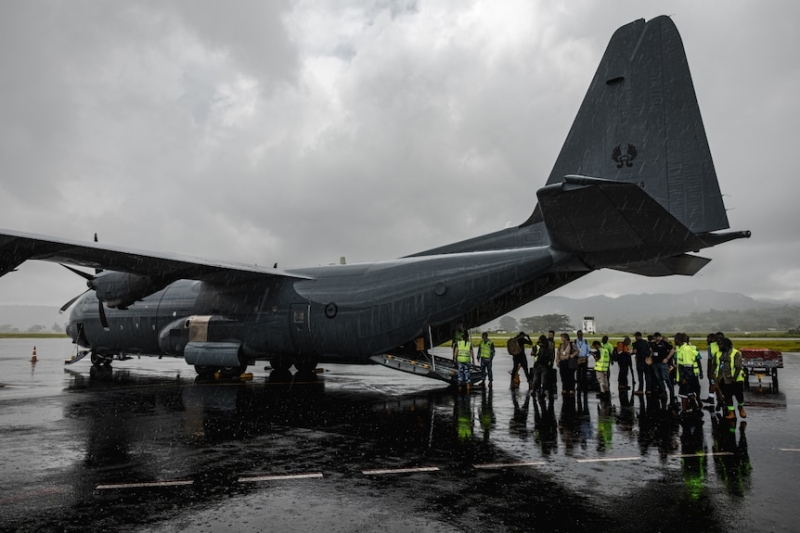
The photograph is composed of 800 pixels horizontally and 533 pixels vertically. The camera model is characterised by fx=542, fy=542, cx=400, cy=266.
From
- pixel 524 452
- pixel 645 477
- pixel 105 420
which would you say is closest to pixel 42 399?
pixel 105 420

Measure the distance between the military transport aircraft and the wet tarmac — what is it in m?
2.87

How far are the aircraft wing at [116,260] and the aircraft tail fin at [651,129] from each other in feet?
31.6

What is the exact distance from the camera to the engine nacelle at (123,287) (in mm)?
17344

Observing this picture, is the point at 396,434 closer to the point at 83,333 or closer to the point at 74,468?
the point at 74,468

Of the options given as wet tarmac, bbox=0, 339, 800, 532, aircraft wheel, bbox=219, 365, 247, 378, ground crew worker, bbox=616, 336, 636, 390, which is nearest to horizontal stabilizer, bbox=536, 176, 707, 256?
wet tarmac, bbox=0, 339, 800, 532

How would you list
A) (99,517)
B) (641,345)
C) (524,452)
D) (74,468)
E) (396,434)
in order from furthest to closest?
(641,345) → (396,434) → (524,452) → (74,468) → (99,517)

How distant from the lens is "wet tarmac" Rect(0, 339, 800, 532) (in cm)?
522

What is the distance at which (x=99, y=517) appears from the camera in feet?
17.1

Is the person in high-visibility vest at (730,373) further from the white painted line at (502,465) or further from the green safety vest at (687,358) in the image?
the white painted line at (502,465)

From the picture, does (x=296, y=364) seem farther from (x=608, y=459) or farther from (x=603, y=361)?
(x=608, y=459)

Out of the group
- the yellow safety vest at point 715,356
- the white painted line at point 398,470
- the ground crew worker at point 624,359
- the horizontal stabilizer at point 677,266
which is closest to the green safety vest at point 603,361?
the ground crew worker at point 624,359

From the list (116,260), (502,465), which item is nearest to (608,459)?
(502,465)

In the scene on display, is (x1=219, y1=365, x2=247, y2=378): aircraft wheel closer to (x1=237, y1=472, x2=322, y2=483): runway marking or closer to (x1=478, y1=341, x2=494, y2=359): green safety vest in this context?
(x1=478, y1=341, x2=494, y2=359): green safety vest

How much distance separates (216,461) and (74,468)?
5.77 ft
